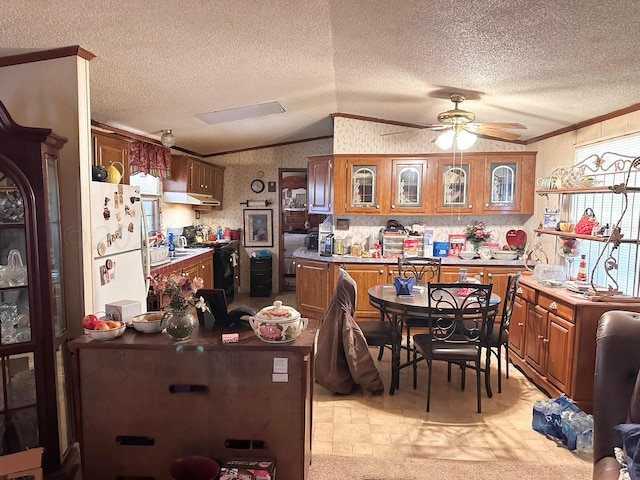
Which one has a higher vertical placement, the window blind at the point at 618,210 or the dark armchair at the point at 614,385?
the window blind at the point at 618,210

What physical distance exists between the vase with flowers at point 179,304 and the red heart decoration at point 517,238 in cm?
441

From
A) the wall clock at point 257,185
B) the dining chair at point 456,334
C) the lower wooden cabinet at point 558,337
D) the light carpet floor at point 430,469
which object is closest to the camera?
the light carpet floor at point 430,469

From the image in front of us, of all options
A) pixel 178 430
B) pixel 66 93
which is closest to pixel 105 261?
pixel 66 93

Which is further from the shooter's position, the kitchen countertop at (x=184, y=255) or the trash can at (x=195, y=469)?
the kitchen countertop at (x=184, y=255)

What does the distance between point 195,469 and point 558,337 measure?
2.73 metres

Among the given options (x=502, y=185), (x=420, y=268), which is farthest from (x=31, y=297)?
(x=502, y=185)

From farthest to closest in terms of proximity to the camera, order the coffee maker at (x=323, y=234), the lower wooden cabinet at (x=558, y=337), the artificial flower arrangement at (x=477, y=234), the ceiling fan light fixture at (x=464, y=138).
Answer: the coffee maker at (x=323, y=234) < the artificial flower arrangement at (x=477, y=234) < the ceiling fan light fixture at (x=464, y=138) < the lower wooden cabinet at (x=558, y=337)

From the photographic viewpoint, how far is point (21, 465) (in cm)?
174

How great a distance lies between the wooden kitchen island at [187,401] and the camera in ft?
6.56

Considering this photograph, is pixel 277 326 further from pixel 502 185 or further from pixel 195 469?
pixel 502 185

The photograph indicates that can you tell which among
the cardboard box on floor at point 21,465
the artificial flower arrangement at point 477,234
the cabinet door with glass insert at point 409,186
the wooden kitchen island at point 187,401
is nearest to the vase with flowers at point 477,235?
the artificial flower arrangement at point 477,234

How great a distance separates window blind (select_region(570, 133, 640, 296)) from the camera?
3207 millimetres

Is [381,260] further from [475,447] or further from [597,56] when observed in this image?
[597,56]

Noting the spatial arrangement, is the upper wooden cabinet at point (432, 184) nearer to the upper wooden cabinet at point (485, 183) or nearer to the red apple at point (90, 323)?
the upper wooden cabinet at point (485, 183)
